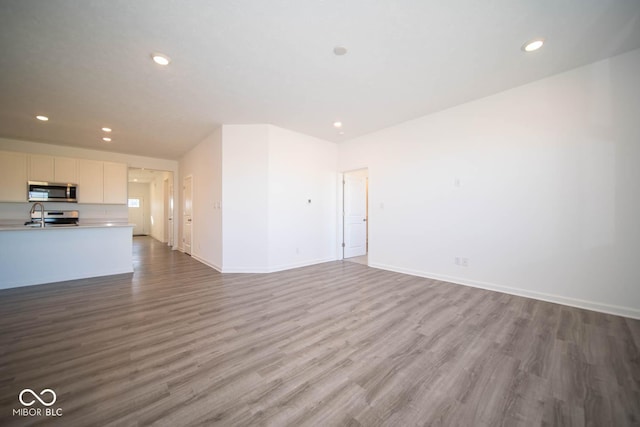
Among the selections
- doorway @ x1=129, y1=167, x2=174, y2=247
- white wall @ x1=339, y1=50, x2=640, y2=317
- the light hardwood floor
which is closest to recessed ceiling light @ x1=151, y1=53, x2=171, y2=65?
the light hardwood floor

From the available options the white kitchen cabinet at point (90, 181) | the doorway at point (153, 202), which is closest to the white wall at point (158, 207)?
the doorway at point (153, 202)

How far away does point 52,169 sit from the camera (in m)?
5.07

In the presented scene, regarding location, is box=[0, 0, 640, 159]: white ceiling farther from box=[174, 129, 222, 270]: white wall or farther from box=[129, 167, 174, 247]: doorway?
box=[129, 167, 174, 247]: doorway

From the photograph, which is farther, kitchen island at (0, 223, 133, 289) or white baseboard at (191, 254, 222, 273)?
white baseboard at (191, 254, 222, 273)

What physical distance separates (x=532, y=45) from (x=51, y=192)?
8.87 metres

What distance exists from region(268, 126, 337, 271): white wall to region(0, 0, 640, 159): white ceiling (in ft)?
3.13

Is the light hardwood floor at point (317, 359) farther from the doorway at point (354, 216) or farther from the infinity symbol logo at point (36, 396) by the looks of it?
the doorway at point (354, 216)

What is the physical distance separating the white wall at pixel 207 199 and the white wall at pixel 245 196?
200mm

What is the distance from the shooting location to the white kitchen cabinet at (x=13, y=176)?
184 inches

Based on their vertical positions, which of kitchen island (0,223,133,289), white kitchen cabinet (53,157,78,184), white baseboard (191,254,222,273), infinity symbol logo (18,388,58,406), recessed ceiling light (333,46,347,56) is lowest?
infinity symbol logo (18,388,58,406)

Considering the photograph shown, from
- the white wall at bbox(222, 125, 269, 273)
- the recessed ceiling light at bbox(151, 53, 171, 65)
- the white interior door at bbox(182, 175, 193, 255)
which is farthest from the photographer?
the white interior door at bbox(182, 175, 193, 255)

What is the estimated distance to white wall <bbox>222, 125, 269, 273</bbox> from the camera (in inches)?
174

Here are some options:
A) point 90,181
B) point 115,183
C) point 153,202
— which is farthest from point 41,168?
point 153,202

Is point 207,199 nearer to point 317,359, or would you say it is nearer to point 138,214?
point 317,359
